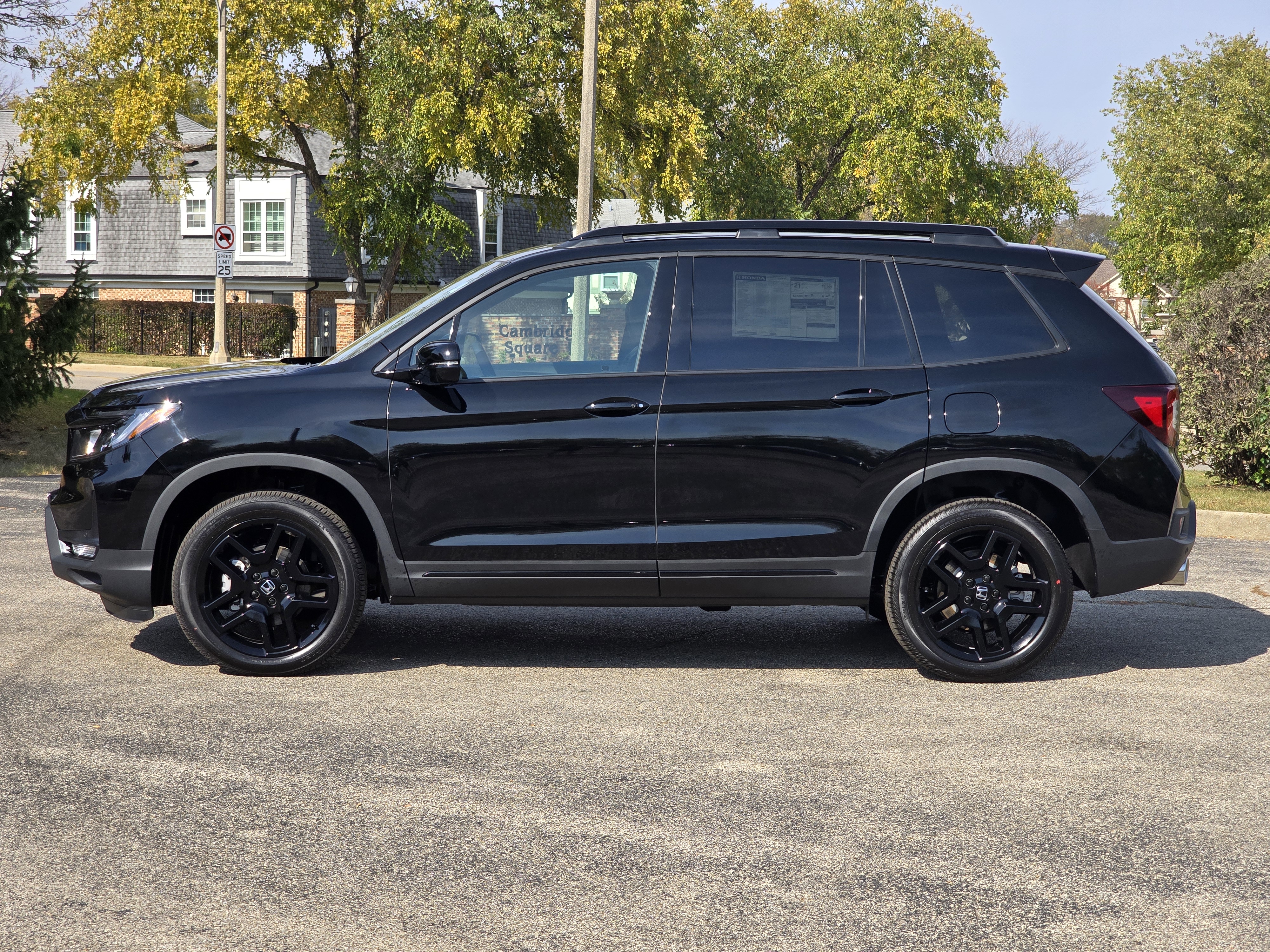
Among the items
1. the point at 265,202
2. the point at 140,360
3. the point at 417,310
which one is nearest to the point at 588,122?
the point at 417,310

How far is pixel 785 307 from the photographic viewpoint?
568 centimetres

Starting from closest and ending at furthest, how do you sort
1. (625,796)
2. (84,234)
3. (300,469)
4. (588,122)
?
(625,796) < (300,469) < (588,122) < (84,234)

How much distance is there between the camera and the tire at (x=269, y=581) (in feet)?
18.1

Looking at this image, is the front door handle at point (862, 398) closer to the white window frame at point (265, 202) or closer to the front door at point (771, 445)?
the front door at point (771, 445)

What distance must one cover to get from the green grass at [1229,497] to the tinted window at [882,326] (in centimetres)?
601

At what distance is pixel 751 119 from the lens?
135 feet

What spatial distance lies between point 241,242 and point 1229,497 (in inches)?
1474

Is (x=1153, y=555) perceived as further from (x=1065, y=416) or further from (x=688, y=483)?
(x=688, y=483)

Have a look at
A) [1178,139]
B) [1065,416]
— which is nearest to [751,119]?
[1178,139]

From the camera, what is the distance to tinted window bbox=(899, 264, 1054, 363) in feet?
18.7

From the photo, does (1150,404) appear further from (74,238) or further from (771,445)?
(74,238)

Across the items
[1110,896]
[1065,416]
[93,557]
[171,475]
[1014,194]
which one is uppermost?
[1014,194]

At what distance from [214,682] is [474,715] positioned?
1.28 metres

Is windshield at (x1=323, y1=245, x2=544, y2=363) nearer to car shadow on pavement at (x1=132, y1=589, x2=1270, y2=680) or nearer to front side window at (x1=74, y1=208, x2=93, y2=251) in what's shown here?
car shadow on pavement at (x1=132, y1=589, x2=1270, y2=680)
